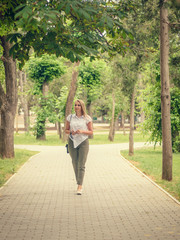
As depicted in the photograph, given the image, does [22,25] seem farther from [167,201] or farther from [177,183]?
[177,183]

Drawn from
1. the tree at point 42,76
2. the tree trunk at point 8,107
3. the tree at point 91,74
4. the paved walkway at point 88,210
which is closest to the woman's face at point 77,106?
the paved walkway at point 88,210

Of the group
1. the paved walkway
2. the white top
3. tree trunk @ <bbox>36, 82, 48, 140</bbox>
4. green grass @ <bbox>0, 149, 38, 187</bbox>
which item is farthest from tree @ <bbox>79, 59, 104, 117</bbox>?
the white top

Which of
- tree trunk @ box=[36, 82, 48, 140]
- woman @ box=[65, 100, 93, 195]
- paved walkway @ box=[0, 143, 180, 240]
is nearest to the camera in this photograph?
paved walkway @ box=[0, 143, 180, 240]

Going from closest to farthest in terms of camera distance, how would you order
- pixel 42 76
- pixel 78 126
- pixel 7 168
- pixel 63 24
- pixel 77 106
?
1. pixel 63 24
2. pixel 77 106
3. pixel 78 126
4. pixel 7 168
5. pixel 42 76

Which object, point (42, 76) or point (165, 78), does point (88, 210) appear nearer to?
point (165, 78)

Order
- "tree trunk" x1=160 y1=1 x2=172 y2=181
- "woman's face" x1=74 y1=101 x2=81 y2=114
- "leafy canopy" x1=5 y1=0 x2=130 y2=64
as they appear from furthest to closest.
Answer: "tree trunk" x1=160 y1=1 x2=172 y2=181, "woman's face" x1=74 y1=101 x2=81 y2=114, "leafy canopy" x1=5 y1=0 x2=130 y2=64

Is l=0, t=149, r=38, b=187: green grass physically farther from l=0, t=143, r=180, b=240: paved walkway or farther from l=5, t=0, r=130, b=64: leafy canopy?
l=5, t=0, r=130, b=64: leafy canopy

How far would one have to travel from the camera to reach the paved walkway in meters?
5.61

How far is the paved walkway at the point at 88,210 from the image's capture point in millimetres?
5613

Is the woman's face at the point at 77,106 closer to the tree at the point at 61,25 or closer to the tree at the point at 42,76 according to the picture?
the tree at the point at 61,25

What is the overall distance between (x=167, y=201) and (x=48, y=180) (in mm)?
4044

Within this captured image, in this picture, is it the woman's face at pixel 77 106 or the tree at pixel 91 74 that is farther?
the tree at pixel 91 74

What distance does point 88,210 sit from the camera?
23.3 feet

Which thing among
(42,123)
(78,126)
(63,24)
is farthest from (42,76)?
(63,24)
